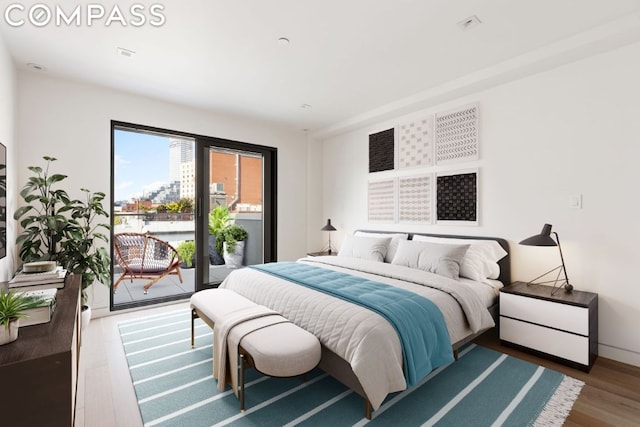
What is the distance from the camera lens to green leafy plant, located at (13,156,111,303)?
9.24 ft

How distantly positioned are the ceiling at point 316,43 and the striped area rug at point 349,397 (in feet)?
8.57

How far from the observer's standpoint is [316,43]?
2.62 m

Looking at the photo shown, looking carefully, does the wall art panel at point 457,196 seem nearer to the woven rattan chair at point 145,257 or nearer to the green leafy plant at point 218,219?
the green leafy plant at point 218,219

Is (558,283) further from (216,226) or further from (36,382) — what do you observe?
(216,226)

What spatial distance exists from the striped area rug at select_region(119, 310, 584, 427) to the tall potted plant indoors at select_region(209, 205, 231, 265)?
8.22 ft

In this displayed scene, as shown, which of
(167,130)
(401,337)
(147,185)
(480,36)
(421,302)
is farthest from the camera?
(147,185)

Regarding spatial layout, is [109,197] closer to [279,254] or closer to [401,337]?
[279,254]

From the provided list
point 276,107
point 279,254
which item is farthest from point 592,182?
point 279,254

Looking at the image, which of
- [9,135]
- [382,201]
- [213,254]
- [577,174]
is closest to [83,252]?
[9,135]

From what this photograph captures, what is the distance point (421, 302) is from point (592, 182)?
1.90 meters

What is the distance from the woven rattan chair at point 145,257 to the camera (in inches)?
166

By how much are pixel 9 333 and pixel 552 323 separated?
3332 millimetres

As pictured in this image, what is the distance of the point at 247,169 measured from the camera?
198 inches

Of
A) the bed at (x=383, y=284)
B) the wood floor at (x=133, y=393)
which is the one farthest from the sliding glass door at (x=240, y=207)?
the wood floor at (x=133, y=393)
